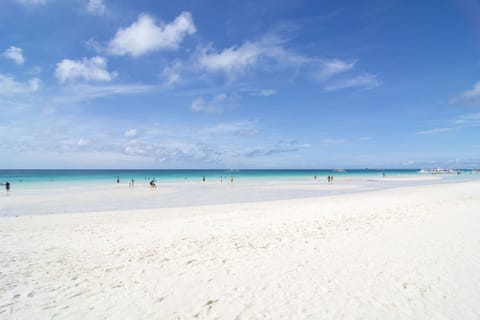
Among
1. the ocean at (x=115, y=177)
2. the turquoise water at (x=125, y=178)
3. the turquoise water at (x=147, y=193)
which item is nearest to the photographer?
the turquoise water at (x=147, y=193)

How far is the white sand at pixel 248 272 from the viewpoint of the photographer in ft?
14.1

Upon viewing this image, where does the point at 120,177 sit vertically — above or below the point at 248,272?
above

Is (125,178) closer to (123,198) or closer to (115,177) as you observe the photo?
(115,177)

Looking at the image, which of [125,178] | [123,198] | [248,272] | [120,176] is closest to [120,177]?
[125,178]

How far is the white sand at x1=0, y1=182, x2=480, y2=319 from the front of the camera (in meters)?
4.29

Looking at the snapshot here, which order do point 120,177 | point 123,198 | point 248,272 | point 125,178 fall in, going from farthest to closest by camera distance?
point 120,177
point 125,178
point 123,198
point 248,272

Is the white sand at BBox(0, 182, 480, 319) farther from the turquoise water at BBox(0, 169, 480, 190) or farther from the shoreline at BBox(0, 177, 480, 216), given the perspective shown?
the turquoise water at BBox(0, 169, 480, 190)

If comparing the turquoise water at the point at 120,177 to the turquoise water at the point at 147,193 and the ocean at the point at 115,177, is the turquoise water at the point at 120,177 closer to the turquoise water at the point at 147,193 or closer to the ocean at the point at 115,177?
the ocean at the point at 115,177

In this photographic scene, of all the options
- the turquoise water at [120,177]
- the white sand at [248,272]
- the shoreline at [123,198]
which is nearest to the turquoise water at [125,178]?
the turquoise water at [120,177]

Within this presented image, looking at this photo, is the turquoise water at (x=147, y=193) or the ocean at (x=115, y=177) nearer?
the turquoise water at (x=147, y=193)

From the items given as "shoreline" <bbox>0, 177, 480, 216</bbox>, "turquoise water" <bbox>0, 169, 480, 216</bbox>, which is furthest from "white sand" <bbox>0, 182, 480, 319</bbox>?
"turquoise water" <bbox>0, 169, 480, 216</bbox>

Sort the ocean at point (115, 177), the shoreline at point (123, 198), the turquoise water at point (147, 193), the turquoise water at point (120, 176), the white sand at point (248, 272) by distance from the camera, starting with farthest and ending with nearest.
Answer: the turquoise water at point (120, 176), the ocean at point (115, 177), the turquoise water at point (147, 193), the shoreline at point (123, 198), the white sand at point (248, 272)

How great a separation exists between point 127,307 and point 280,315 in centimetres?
266

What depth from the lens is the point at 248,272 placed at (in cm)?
573
